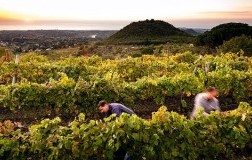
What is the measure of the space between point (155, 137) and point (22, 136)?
8.83ft

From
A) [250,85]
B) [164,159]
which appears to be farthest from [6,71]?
[164,159]

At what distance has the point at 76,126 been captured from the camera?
8.61 m

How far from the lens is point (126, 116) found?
8438 mm

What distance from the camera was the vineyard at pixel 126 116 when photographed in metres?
8.23

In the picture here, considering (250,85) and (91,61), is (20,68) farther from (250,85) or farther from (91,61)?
(250,85)

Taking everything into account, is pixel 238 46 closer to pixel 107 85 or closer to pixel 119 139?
pixel 107 85

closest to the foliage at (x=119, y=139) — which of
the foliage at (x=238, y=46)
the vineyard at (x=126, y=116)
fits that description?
the vineyard at (x=126, y=116)

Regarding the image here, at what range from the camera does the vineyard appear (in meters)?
8.23

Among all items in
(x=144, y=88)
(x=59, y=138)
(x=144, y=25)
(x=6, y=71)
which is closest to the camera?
(x=59, y=138)

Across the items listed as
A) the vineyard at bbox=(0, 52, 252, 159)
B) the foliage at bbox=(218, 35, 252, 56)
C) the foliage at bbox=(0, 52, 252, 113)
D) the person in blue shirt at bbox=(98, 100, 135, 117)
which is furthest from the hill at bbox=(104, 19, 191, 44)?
the person in blue shirt at bbox=(98, 100, 135, 117)

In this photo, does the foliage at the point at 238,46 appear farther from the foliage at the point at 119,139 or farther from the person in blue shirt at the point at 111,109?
the person in blue shirt at the point at 111,109

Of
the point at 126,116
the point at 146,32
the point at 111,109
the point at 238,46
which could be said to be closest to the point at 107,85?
the point at 111,109

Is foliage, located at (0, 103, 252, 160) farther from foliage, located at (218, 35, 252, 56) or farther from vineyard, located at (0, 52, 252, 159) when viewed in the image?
foliage, located at (218, 35, 252, 56)

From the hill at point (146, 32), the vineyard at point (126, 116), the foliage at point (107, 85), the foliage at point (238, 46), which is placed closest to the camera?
the vineyard at point (126, 116)
